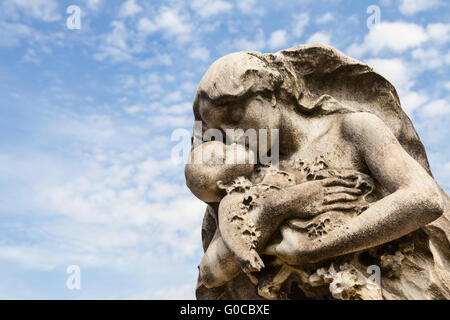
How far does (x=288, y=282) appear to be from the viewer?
441 centimetres

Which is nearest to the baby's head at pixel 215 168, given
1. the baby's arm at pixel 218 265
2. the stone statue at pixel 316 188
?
the stone statue at pixel 316 188

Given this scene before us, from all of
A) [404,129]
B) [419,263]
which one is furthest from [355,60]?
[419,263]

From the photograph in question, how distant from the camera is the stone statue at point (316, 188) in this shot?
158 inches

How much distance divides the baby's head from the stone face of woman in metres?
0.23

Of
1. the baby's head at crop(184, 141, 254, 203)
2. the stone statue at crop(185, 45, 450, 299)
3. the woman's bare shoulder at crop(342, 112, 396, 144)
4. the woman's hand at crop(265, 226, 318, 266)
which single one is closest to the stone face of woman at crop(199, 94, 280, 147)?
the stone statue at crop(185, 45, 450, 299)

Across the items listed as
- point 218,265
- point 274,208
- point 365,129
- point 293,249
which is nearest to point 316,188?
point 274,208

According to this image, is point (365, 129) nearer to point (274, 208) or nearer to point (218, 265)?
point (274, 208)

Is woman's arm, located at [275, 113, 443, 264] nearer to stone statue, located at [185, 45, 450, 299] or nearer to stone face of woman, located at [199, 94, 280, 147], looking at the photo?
stone statue, located at [185, 45, 450, 299]

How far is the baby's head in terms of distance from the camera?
4566 mm

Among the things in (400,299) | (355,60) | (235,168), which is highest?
(355,60)

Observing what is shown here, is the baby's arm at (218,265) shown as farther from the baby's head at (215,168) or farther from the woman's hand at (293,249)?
the baby's head at (215,168)

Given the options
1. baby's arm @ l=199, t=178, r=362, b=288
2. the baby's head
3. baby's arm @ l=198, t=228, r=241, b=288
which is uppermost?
the baby's head
